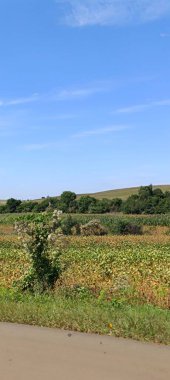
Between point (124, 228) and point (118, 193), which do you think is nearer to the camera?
point (124, 228)

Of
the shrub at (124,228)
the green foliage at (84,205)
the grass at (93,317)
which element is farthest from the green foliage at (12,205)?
the grass at (93,317)

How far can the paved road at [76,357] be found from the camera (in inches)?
184

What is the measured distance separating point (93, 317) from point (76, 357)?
1415 millimetres

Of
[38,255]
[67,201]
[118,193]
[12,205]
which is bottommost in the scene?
[38,255]

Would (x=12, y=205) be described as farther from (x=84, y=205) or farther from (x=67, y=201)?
(x=84, y=205)

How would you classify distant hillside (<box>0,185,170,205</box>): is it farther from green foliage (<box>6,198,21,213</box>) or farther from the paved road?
the paved road

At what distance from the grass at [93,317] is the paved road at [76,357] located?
0.22m

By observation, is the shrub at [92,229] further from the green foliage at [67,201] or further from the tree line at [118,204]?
the green foliage at [67,201]

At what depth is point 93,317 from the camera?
661 centimetres

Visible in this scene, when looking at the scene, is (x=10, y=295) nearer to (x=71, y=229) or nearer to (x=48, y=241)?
(x=48, y=241)

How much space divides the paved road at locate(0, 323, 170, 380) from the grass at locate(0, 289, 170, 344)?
222 mm

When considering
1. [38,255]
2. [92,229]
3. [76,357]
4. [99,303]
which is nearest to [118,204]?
[92,229]

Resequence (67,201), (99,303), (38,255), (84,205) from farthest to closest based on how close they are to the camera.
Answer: (67,201) < (84,205) < (38,255) < (99,303)

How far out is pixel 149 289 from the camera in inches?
414
